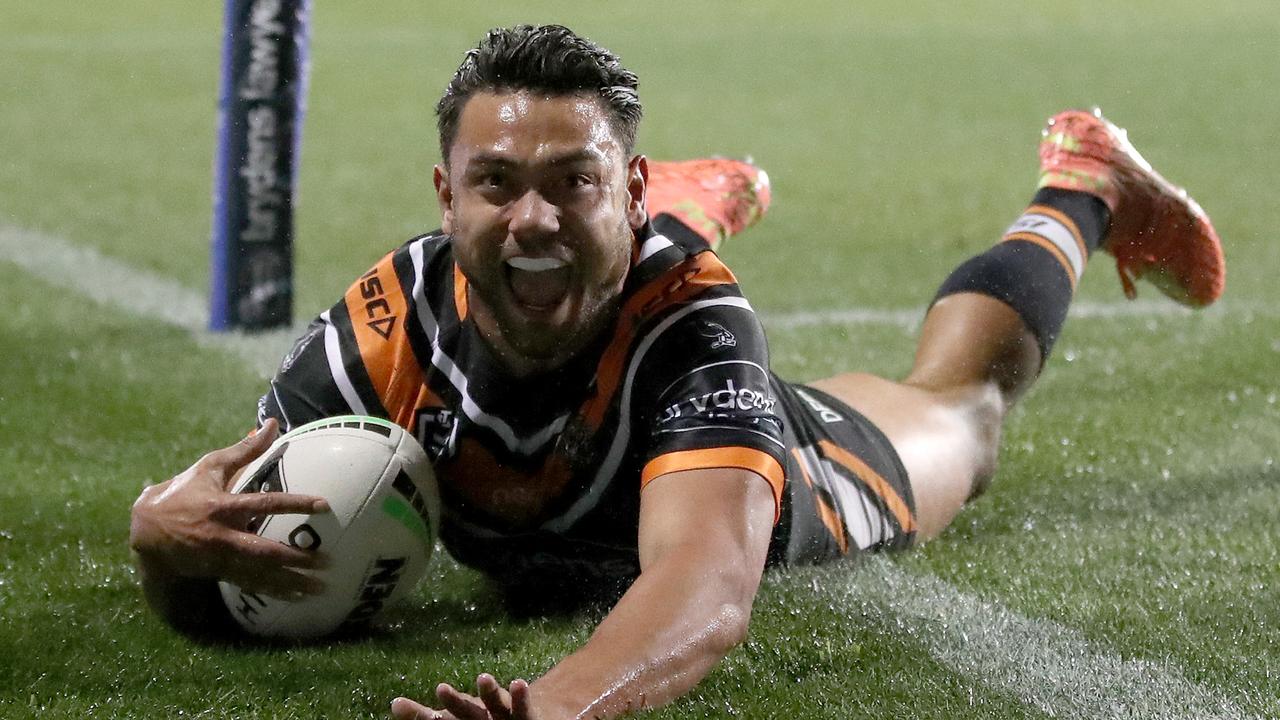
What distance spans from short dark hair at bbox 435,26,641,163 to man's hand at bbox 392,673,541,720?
101cm

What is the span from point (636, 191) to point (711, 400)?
0.39m

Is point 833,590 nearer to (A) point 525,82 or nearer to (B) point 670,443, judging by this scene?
(B) point 670,443

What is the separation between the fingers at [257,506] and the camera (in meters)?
2.76

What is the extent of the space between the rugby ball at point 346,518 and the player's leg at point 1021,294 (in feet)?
3.99

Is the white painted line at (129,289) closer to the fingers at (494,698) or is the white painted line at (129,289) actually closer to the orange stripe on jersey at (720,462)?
the orange stripe on jersey at (720,462)

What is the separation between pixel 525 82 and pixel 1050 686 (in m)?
1.26

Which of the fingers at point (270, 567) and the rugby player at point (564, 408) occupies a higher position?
the rugby player at point (564, 408)

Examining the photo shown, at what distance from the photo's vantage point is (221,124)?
5.91 metres

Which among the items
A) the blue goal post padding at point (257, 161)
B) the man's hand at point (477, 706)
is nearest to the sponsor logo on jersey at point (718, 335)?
the man's hand at point (477, 706)

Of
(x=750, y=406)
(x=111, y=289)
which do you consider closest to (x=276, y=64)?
(x=111, y=289)

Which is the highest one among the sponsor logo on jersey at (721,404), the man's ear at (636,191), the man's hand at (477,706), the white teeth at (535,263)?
the man's ear at (636,191)

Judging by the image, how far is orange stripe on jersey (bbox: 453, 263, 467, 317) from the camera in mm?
3002

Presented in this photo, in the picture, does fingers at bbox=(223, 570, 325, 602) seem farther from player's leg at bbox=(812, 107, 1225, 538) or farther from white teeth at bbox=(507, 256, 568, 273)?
player's leg at bbox=(812, 107, 1225, 538)

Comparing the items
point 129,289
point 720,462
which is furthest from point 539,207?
point 129,289
